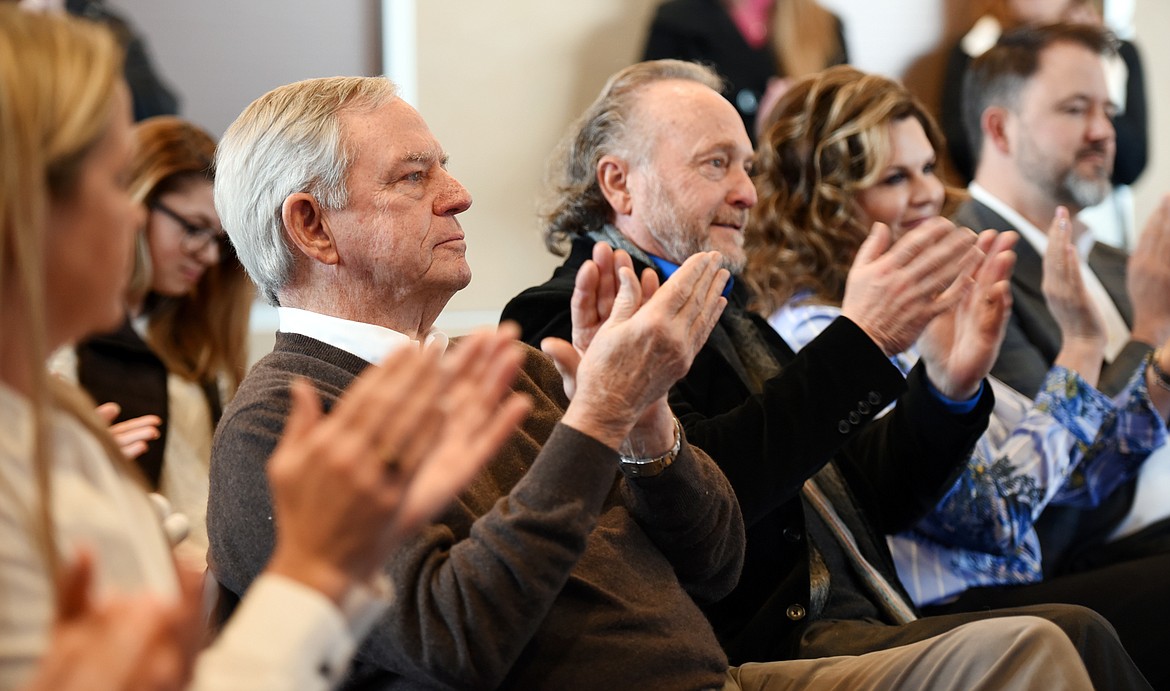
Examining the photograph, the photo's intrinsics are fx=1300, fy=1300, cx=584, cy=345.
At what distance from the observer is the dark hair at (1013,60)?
3178 millimetres

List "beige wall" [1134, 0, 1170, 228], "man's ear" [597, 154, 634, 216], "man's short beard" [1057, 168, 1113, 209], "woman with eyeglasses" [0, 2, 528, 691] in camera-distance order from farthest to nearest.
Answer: "beige wall" [1134, 0, 1170, 228] → "man's short beard" [1057, 168, 1113, 209] → "man's ear" [597, 154, 634, 216] → "woman with eyeglasses" [0, 2, 528, 691]

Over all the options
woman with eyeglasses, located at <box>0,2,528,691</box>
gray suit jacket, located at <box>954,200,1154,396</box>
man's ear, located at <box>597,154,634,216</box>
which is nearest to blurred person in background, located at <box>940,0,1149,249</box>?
gray suit jacket, located at <box>954,200,1154,396</box>

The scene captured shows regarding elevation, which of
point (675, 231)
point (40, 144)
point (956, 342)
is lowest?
point (956, 342)

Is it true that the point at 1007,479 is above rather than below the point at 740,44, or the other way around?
below

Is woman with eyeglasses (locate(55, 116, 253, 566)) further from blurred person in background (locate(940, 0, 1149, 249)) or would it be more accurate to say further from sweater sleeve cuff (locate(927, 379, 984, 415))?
blurred person in background (locate(940, 0, 1149, 249))

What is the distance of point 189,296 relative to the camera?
106 inches

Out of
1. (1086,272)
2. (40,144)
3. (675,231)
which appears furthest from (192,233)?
(1086,272)

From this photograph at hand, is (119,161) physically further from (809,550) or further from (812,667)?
(809,550)

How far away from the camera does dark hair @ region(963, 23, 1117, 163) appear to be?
318 cm

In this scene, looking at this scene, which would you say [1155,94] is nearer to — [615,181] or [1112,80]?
[1112,80]

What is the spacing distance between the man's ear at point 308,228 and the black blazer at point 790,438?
406 mm

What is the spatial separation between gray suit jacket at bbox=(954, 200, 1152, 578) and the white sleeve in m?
1.86

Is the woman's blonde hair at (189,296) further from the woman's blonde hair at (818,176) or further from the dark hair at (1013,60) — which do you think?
the dark hair at (1013,60)

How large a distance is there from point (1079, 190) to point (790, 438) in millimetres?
1720
